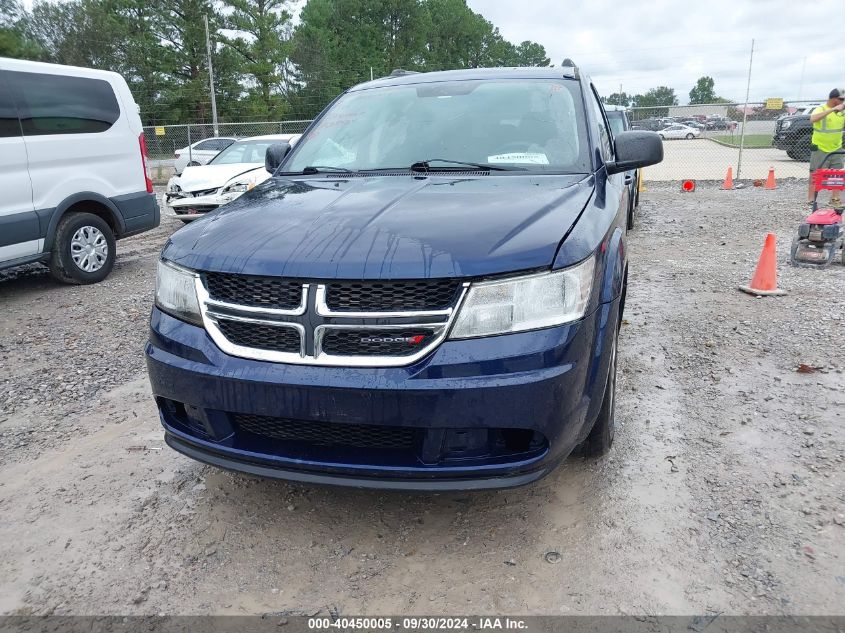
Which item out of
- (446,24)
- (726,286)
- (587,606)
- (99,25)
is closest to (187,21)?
(99,25)

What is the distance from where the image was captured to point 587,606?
2.12 metres

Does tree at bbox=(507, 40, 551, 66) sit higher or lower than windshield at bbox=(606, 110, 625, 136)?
higher

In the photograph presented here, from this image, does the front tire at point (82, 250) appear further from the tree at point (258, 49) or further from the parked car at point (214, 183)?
the tree at point (258, 49)

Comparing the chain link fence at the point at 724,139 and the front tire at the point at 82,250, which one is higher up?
the chain link fence at the point at 724,139

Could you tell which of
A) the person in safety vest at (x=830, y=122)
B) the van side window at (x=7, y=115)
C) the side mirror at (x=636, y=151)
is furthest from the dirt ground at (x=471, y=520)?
the person in safety vest at (x=830, y=122)

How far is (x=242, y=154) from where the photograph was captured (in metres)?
11.3

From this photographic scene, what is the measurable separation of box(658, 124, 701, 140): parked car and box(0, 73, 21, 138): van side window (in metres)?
42.5

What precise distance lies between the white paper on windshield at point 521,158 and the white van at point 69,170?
16.3 ft

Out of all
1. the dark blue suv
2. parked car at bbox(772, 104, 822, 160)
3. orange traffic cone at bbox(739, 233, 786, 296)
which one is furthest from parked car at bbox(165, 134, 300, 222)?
parked car at bbox(772, 104, 822, 160)

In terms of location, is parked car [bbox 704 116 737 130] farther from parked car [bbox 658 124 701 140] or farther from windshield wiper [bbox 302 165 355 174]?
windshield wiper [bbox 302 165 355 174]

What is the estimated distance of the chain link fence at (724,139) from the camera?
57.6ft

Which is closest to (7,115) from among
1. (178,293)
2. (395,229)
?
(178,293)

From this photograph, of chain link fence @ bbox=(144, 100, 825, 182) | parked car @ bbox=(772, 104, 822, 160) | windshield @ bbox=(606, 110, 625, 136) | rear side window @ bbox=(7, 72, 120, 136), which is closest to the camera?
rear side window @ bbox=(7, 72, 120, 136)

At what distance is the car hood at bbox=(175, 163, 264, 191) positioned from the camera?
33.0 ft
